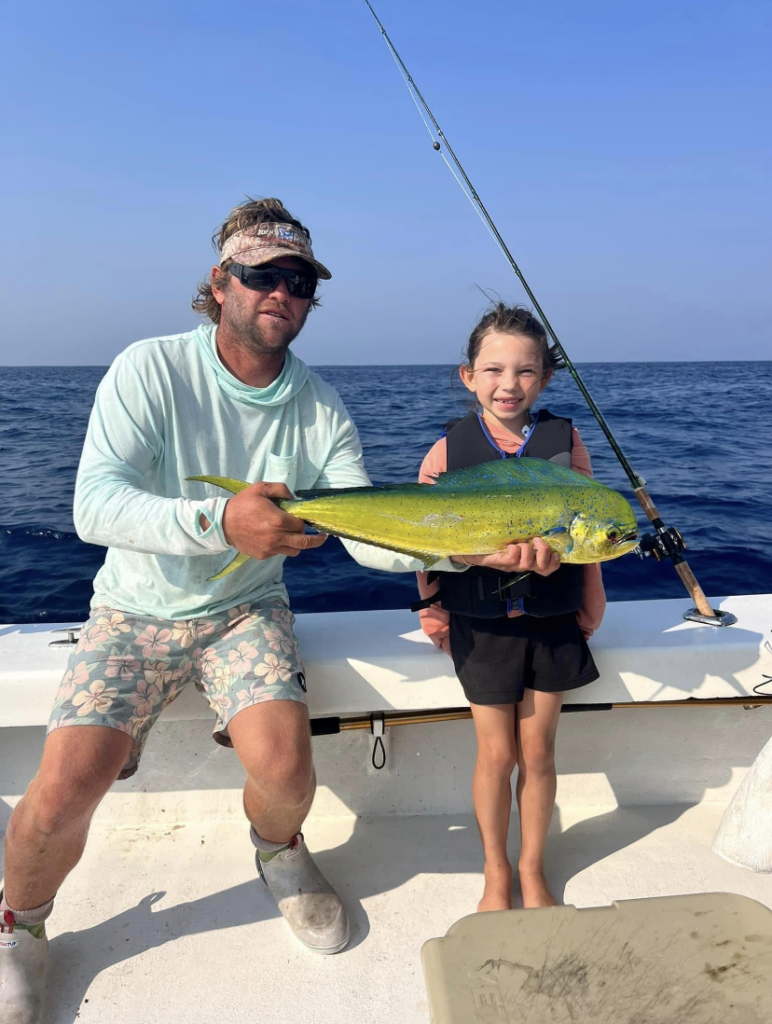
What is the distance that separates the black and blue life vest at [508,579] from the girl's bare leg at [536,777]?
12.2 inches

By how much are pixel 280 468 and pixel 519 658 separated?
1.05 metres

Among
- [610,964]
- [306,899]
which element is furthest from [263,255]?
[610,964]

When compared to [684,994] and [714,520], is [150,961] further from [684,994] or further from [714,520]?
[714,520]

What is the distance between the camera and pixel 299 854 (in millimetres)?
2375

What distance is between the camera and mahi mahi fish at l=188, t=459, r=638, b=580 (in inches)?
83.0

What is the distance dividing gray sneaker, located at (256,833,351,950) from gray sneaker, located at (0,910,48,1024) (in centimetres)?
67

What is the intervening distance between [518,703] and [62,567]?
593 cm

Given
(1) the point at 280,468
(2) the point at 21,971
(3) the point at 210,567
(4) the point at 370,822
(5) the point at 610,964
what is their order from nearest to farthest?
(5) the point at 610,964, (2) the point at 21,971, (3) the point at 210,567, (1) the point at 280,468, (4) the point at 370,822

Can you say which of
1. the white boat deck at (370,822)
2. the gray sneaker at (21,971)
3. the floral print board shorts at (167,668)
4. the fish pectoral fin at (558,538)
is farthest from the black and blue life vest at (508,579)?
the gray sneaker at (21,971)

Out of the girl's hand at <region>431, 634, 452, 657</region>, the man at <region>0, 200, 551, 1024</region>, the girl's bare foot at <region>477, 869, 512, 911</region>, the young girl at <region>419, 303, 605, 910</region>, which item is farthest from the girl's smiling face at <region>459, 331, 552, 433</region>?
the girl's bare foot at <region>477, 869, 512, 911</region>

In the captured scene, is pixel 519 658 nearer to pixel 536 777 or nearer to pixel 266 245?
pixel 536 777

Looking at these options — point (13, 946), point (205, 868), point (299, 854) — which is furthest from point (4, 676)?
point (299, 854)

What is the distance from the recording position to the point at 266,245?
2.54 m

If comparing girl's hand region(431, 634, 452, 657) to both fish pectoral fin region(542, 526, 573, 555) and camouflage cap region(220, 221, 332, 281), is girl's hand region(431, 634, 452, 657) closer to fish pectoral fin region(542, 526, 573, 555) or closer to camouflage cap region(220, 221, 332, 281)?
fish pectoral fin region(542, 526, 573, 555)
